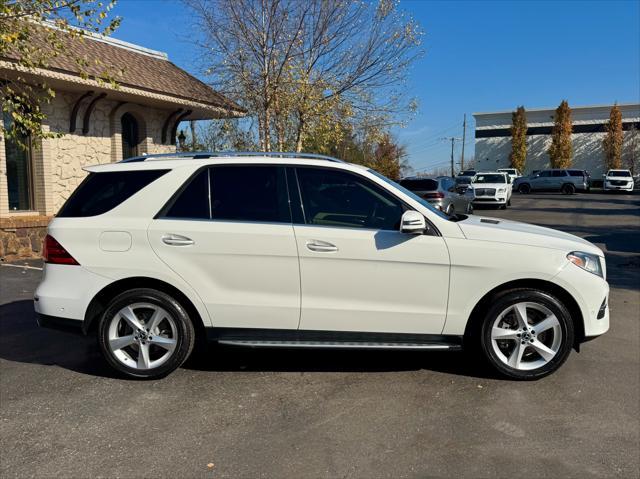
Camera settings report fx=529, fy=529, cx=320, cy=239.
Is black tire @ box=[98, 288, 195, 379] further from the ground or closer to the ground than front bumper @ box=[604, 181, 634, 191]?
closer to the ground

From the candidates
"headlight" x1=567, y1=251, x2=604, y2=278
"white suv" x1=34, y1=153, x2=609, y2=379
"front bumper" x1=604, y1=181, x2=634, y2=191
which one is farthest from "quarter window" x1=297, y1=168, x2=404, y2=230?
"front bumper" x1=604, y1=181, x2=634, y2=191

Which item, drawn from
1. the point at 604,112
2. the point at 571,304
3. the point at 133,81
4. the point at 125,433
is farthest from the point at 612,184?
the point at 125,433

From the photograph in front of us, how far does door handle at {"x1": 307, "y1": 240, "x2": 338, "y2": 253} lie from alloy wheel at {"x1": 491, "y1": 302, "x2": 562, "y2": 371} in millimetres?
1432

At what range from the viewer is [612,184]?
127 ft

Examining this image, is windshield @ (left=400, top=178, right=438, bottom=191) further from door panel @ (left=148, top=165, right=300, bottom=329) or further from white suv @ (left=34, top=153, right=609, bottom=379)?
door panel @ (left=148, top=165, right=300, bottom=329)

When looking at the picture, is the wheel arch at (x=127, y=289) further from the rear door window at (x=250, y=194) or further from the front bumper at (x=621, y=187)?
the front bumper at (x=621, y=187)

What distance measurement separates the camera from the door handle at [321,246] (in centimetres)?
415

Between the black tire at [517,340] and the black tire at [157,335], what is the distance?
238cm

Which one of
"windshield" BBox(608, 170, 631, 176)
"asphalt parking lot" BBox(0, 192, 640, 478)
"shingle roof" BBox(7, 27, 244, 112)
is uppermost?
"shingle roof" BBox(7, 27, 244, 112)

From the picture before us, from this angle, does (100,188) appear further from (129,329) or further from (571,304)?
→ (571,304)

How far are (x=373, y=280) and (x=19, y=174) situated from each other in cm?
1003

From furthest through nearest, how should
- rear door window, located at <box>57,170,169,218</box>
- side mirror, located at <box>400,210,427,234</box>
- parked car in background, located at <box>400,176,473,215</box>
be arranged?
1. parked car in background, located at <box>400,176,473,215</box>
2. rear door window, located at <box>57,170,169,218</box>
3. side mirror, located at <box>400,210,427,234</box>

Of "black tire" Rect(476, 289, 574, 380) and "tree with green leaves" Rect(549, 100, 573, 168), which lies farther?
"tree with green leaves" Rect(549, 100, 573, 168)

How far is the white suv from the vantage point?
417cm
